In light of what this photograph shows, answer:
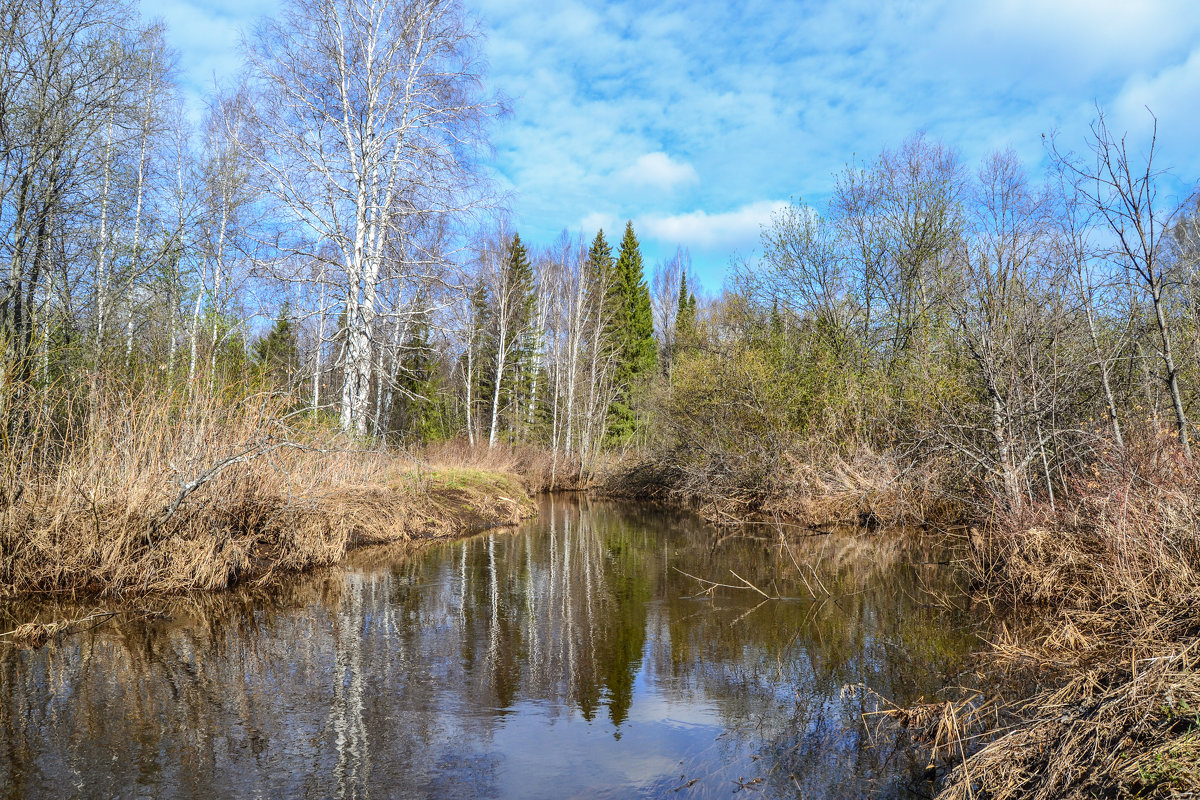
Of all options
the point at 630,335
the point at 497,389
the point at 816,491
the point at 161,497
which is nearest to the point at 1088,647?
the point at 161,497

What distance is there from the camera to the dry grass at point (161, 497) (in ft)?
Result: 25.0

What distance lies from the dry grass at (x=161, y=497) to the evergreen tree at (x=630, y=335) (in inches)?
1005

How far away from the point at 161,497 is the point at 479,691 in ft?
15.6

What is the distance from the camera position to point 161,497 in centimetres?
802

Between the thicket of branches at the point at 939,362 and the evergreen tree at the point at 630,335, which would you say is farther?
the evergreen tree at the point at 630,335

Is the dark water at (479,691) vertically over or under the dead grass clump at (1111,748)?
under

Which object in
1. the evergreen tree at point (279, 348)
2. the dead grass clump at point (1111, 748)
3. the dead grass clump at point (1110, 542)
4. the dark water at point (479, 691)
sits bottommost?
the dark water at point (479, 691)

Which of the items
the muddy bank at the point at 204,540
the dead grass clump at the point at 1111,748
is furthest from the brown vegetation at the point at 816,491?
the dead grass clump at the point at 1111,748

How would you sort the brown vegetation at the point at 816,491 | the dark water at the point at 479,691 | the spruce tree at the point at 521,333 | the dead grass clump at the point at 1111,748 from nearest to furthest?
the dead grass clump at the point at 1111,748, the dark water at the point at 479,691, the brown vegetation at the point at 816,491, the spruce tree at the point at 521,333

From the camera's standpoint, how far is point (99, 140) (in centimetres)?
1725

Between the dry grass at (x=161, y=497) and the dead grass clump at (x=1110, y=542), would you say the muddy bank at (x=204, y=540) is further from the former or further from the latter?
the dead grass clump at (x=1110, y=542)

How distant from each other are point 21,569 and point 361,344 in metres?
6.77

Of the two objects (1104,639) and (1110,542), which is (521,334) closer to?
(1110,542)

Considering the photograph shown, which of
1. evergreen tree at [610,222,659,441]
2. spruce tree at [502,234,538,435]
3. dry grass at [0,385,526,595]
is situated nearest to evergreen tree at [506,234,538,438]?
spruce tree at [502,234,538,435]
